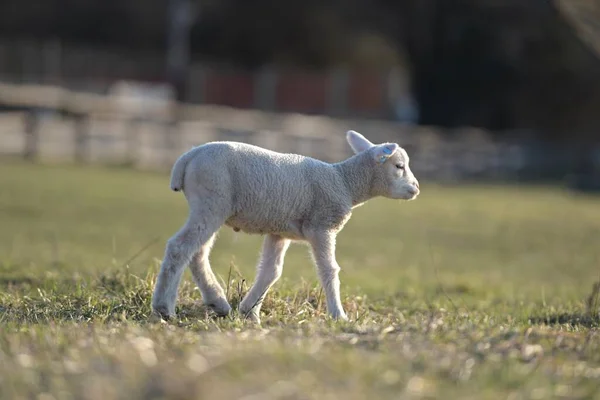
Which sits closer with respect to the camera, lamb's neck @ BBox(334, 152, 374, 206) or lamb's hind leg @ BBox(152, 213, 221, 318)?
lamb's hind leg @ BBox(152, 213, 221, 318)

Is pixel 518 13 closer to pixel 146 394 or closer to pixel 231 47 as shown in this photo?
pixel 231 47

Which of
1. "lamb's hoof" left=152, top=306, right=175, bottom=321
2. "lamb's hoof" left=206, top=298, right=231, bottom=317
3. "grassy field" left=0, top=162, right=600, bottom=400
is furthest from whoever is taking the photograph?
A: "lamb's hoof" left=206, top=298, right=231, bottom=317

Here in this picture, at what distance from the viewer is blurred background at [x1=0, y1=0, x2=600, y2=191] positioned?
96.4ft

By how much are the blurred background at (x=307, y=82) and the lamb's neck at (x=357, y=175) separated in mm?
20498

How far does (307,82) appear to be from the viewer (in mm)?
42875

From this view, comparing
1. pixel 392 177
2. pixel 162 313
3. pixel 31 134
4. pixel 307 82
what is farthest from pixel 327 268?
pixel 307 82

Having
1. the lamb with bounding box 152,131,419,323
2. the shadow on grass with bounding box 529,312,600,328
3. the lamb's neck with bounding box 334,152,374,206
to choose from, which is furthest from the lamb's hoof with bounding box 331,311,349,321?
the shadow on grass with bounding box 529,312,600,328

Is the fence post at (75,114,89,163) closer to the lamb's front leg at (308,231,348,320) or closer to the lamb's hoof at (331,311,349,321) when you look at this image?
the lamb's front leg at (308,231,348,320)

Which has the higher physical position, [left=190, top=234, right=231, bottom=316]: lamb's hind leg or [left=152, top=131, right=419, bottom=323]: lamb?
[left=152, top=131, right=419, bottom=323]: lamb

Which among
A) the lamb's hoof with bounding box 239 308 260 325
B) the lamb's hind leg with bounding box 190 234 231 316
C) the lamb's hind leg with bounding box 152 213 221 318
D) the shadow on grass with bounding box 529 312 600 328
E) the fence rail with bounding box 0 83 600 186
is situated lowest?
the fence rail with bounding box 0 83 600 186

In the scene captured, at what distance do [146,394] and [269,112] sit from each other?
37.7 m

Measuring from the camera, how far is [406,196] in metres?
7.43

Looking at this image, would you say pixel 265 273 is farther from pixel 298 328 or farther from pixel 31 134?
pixel 31 134

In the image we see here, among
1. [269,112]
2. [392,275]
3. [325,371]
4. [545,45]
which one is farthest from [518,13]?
[325,371]
